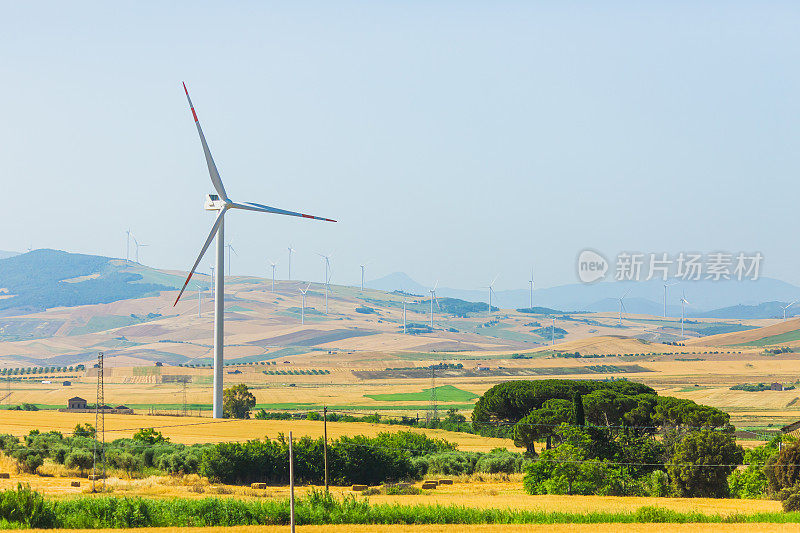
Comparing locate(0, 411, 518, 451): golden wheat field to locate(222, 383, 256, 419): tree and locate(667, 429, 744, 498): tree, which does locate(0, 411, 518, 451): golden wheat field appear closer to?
locate(222, 383, 256, 419): tree

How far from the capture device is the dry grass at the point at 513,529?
46.0 meters

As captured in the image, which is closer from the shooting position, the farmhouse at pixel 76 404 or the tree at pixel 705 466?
the tree at pixel 705 466

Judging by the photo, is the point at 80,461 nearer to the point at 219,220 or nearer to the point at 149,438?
the point at 149,438

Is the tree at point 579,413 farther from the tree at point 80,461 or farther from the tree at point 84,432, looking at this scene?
the tree at point 84,432

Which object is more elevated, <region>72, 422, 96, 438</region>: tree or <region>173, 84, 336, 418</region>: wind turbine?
<region>173, 84, 336, 418</region>: wind turbine

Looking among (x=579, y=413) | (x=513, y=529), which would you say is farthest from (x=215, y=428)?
(x=513, y=529)

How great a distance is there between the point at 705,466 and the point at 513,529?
2767 cm

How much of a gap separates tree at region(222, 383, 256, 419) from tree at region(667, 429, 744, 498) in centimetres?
8426

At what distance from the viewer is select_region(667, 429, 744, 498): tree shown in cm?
6925

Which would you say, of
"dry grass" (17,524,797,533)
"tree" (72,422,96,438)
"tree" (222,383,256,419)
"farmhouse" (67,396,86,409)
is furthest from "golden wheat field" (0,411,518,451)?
"dry grass" (17,524,797,533)

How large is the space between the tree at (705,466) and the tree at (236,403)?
84257 mm

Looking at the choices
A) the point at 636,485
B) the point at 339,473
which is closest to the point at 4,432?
the point at 339,473

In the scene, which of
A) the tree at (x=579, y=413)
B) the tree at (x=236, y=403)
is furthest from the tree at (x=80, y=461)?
the tree at (x=236, y=403)

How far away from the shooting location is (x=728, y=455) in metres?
69.4
